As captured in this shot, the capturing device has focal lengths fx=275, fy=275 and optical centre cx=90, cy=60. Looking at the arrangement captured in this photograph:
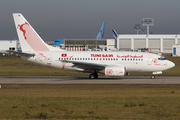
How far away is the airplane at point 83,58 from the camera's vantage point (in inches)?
1369

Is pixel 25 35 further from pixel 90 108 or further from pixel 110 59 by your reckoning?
pixel 90 108

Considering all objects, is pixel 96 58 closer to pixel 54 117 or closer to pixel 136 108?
pixel 136 108

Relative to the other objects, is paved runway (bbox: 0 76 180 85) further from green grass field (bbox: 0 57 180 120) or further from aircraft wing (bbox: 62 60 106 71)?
green grass field (bbox: 0 57 180 120)

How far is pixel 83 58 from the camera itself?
3569cm

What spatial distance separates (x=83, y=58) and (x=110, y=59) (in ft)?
11.5

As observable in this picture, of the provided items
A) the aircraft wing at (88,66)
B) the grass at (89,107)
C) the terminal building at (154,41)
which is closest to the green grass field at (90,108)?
the grass at (89,107)

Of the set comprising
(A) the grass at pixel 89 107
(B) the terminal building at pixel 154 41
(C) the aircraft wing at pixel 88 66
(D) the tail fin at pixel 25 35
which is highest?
(B) the terminal building at pixel 154 41

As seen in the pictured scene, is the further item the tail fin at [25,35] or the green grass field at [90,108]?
the tail fin at [25,35]

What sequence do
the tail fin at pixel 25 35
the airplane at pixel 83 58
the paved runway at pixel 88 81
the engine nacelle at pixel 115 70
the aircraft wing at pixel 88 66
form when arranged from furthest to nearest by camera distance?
the tail fin at pixel 25 35, the airplane at pixel 83 58, the aircraft wing at pixel 88 66, the engine nacelle at pixel 115 70, the paved runway at pixel 88 81

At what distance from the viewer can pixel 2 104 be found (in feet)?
55.4

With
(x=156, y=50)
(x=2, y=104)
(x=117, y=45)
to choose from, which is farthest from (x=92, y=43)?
(x=2, y=104)

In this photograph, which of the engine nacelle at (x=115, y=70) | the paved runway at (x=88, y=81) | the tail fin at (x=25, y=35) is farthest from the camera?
the tail fin at (x=25, y=35)

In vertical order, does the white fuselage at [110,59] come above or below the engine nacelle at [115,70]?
above

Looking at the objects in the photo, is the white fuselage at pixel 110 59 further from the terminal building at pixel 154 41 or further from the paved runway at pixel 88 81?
the terminal building at pixel 154 41
